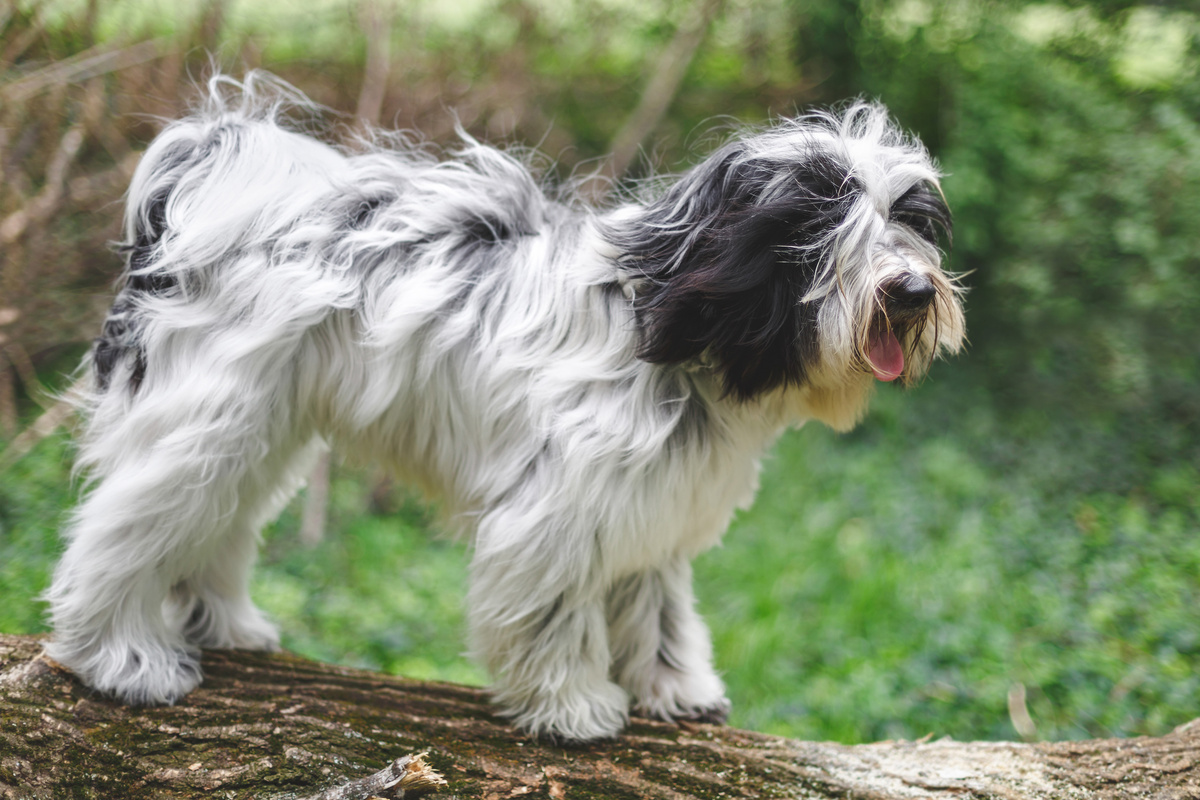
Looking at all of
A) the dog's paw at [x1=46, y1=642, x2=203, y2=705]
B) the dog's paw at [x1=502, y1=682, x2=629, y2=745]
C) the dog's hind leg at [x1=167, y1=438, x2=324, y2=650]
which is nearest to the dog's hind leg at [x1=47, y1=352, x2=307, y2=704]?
the dog's paw at [x1=46, y1=642, x2=203, y2=705]

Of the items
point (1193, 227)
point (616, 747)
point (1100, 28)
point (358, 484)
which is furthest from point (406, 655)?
point (1100, 28)

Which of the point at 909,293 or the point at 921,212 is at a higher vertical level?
the point at 921,212

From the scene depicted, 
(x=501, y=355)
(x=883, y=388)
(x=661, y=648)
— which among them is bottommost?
(x=661, y=648)

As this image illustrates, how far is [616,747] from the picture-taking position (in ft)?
9.02

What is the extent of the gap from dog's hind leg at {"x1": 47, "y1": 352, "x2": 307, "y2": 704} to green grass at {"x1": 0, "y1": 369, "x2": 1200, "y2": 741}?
131 cm

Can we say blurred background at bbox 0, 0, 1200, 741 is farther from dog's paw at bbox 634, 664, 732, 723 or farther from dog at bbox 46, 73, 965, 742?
dog's paw at bbox 634, 664, 732, 723

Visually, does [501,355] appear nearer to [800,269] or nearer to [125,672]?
[800,269]

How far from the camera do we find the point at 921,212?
2.48 metres

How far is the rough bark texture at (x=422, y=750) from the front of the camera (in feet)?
7.76

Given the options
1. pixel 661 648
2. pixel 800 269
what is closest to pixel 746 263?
pixel 800 269

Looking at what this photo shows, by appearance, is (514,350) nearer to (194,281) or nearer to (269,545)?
(194,281)

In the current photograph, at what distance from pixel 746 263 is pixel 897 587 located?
11.0 ft

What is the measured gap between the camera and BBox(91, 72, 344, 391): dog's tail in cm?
268

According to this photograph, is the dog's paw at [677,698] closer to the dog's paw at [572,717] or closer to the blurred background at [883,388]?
the dog's paw at [572,717]
